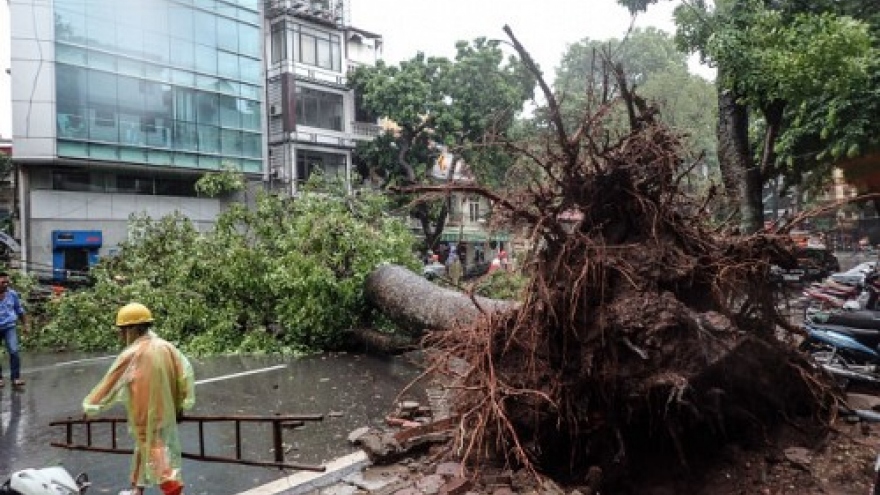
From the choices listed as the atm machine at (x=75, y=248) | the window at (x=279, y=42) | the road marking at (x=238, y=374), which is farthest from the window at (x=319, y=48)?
the road marking at (x=238, y=374)

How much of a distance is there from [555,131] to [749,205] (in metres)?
6.33

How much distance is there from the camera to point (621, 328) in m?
3.60

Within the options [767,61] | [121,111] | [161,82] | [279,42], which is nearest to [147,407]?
[767,61]

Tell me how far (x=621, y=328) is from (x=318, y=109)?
77.9 feet

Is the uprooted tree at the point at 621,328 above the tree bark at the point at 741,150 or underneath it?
underneath

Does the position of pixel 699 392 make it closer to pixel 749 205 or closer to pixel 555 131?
pixel 555 131

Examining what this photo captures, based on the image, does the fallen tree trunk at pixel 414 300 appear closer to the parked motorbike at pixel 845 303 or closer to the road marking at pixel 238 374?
the road marking at pixel 238 374

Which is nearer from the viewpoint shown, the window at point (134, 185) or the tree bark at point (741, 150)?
the tree bark at point (741, 150)

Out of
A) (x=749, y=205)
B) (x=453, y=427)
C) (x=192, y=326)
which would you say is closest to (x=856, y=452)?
(x=453, y=427)

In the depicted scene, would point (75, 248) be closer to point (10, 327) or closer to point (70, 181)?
point (70, 181)

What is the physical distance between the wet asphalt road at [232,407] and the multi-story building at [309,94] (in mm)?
16396

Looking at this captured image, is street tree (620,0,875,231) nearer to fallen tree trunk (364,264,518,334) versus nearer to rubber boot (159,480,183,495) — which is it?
fallen tree trunk (364,264,518,334)

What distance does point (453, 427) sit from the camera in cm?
458

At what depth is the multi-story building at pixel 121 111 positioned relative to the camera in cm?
1792
